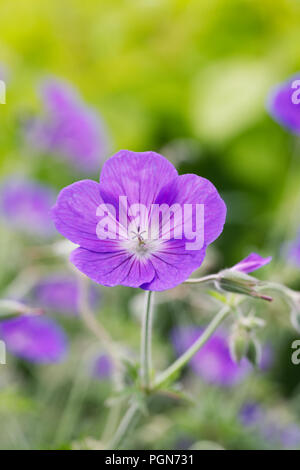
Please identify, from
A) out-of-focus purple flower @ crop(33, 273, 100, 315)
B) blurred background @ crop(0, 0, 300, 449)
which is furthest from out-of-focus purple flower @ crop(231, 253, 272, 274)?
out-of-focus purple flower @ crop(33, 273, 100, 315)

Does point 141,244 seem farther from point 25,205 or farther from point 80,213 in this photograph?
point 25,205

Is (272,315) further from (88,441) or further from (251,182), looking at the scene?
(251,182)

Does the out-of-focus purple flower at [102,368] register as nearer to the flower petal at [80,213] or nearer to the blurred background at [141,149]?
the blurred background at [141,149]

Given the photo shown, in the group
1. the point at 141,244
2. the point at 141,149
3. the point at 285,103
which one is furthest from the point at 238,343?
the point at 141,149

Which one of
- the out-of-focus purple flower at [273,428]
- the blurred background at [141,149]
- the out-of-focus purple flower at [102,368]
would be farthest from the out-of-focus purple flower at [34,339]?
the out-of-focus purple flower at [273,428]

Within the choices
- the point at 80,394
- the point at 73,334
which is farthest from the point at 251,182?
the point at 80,394

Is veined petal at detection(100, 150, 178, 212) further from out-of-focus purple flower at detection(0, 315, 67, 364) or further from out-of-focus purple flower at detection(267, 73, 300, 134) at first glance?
out-of-focus purple flower at detection(0, 315, 67, 364)
